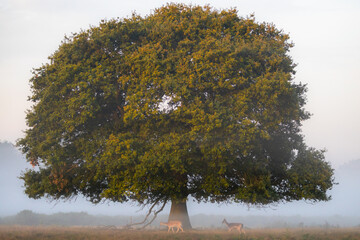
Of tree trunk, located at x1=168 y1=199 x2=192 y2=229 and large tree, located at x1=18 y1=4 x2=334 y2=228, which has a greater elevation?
large tree, located at x1=18 y1=4 x2=334 y2=228

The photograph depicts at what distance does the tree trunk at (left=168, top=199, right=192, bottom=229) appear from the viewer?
31.5 metres

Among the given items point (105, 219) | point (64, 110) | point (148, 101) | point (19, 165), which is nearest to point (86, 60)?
point (64, 110)

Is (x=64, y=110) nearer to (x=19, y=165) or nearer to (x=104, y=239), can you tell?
(x=104, y=239)

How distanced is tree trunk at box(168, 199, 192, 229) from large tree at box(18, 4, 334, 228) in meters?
0.08

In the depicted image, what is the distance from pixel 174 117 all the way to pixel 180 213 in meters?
8.27

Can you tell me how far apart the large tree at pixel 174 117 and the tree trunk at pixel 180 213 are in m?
0.08

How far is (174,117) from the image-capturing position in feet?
91.7

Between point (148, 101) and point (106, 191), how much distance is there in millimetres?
6637

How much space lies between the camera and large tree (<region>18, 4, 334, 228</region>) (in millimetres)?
27094

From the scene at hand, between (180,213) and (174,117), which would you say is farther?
(180,213)

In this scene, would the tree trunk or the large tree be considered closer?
the large tree

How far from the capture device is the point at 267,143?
30.1m

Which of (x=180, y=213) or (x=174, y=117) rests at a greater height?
(x=174, y=117)

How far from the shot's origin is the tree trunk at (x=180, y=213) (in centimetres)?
3147
